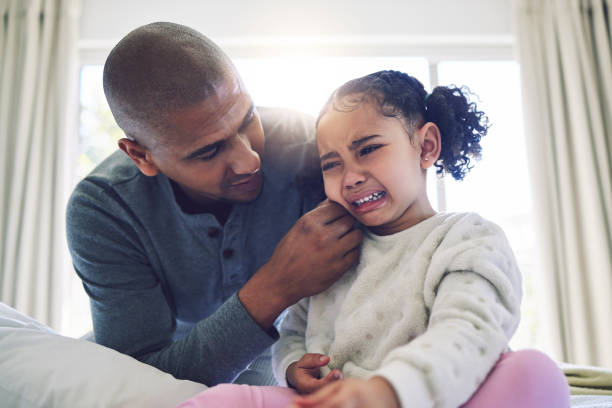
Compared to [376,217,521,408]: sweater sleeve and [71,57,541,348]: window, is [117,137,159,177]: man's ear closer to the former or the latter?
[376,217,521,408]: sweater sleeve

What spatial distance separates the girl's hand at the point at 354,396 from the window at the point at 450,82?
2.55 m

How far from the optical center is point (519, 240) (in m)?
3.05

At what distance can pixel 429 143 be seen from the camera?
1.00 meters

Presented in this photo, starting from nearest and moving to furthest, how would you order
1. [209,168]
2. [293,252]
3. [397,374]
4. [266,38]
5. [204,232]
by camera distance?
1. [397,374]
2. [293,252]
3. [209,168]
4. [204,232]
5. [266,38]

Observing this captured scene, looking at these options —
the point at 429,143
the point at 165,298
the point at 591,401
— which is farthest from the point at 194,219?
the point at 591,401

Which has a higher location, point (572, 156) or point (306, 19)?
point (306, 19)

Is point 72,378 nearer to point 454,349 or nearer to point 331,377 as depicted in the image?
point 331,377

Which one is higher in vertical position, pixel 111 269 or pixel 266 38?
pixel 266 38

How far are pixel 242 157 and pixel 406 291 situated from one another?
457 millimetres

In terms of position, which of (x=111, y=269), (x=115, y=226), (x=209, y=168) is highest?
(x=209, y=168)

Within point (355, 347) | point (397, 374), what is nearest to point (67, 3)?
point (355, 347)

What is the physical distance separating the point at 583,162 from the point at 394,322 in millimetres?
2411

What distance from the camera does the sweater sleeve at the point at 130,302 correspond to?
964mm

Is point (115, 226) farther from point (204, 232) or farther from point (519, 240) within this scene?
point (519, 240)
